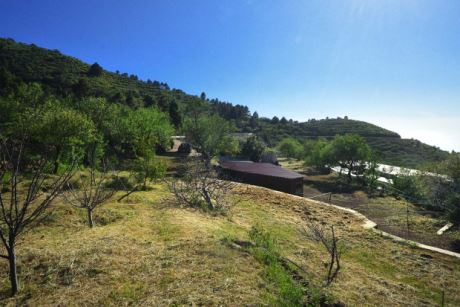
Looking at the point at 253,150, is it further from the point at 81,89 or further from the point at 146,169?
the point at 81,89

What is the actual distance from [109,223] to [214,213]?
441 cm

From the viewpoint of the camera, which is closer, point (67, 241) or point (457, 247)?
point (67, 241)

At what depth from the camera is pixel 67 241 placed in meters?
6.56

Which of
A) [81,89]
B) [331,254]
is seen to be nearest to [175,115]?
[81,89]

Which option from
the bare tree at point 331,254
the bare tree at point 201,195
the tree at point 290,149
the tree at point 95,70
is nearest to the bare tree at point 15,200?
the bare tree at point 331,254

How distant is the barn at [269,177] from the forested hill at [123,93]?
56.3 ft

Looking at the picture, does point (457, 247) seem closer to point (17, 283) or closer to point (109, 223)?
point (109, 223)

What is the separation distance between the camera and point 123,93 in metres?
56.6

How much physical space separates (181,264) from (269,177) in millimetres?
15638

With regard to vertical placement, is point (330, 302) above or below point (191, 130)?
below

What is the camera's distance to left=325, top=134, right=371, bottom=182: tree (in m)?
34.5

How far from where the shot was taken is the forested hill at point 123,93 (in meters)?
46.6

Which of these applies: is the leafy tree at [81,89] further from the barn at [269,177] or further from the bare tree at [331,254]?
the bare tree at [331,254]

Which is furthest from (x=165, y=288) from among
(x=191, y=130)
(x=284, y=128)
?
(x=284, y=128)
